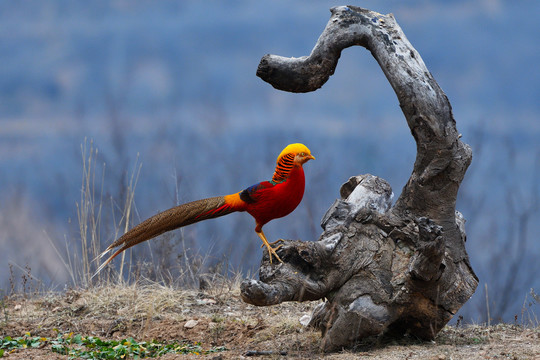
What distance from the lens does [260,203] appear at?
15.6 feet

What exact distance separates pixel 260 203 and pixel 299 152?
50cm

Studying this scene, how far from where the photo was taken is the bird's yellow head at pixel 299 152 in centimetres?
457

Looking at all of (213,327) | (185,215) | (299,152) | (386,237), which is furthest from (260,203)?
(213,327)

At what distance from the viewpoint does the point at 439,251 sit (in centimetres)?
446

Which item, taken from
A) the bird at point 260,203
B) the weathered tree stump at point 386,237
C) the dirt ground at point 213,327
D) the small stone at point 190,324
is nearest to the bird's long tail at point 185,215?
the bird at point 260,203

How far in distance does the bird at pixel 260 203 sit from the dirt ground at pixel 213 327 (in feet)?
3.12

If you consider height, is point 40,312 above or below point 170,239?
below

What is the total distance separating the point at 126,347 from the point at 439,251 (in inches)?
98.7

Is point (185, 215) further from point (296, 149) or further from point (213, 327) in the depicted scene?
point (213, 327)

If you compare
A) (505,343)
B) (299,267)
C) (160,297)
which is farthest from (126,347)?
(505,343)

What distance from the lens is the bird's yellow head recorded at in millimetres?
4566

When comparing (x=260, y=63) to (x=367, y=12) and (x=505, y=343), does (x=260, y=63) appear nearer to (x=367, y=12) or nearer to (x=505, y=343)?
(x=367, y=12)

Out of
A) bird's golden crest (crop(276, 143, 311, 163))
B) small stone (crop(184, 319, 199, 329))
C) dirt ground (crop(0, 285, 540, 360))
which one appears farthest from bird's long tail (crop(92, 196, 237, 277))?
small stone (crop(184, 319, 199, 329))

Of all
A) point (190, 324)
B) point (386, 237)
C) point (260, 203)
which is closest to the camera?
point (260, 203)
